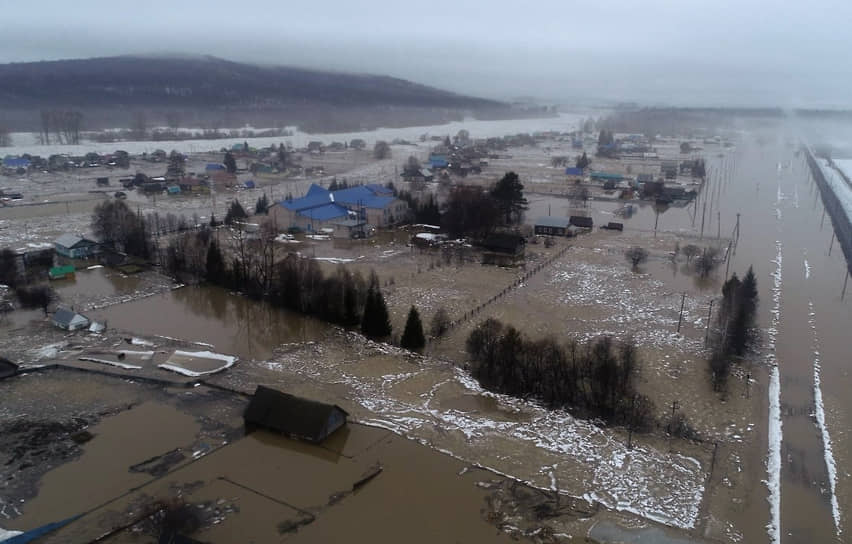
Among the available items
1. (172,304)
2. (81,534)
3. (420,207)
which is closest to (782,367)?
(81,534)

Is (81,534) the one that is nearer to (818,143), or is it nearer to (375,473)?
(375,473)

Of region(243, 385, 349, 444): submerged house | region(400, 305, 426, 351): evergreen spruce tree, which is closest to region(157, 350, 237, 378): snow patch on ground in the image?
region(243, 385, 349, 444): submerged house

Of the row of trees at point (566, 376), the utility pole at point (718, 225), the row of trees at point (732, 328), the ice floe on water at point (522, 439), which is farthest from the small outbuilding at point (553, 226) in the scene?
the ice floe on water at point (522, 439)

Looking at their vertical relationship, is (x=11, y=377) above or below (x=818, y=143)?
below

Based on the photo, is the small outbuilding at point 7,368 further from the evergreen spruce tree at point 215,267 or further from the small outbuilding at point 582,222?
the small outbuilding at point 582,222

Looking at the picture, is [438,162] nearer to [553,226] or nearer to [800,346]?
[553,226]

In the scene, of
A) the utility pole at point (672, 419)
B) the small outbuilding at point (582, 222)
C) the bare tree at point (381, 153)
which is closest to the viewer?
the utility pole at point (672, 419)

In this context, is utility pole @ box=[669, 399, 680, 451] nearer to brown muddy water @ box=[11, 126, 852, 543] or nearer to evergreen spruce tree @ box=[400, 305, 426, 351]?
brown muddy water @ box=[11, 126, 852, 543]
